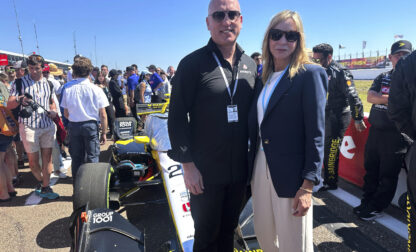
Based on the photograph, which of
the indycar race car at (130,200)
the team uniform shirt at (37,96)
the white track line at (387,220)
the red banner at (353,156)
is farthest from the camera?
the red banner at (353,156)

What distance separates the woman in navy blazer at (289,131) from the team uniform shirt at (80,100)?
2755 millimetres

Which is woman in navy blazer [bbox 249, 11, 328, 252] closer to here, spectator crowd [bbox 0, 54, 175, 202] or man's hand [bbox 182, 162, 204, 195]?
man's hand [bbox 182, 162, 204, 195]

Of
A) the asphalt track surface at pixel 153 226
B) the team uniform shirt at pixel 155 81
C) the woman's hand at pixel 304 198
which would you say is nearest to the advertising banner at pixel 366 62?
the team uniform shirt at pixel 155 81

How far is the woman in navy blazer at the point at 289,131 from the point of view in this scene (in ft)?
4.55

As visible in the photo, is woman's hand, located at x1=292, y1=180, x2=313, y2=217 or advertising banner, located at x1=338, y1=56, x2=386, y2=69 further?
advertising banner, located at x1=338, y1=56, x2=386, y2=69

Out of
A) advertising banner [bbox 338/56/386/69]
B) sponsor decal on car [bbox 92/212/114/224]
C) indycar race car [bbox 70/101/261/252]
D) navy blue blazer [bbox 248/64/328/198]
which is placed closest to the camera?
navy blue blazer [bbox 248/64/328/198]

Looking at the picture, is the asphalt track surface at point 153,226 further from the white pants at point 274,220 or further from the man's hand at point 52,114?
the man's hand at point 52,114

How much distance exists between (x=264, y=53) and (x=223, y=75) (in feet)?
1.06

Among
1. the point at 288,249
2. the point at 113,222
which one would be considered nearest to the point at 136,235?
the point at 113,222

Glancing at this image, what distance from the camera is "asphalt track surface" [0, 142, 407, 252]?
8.77 ft

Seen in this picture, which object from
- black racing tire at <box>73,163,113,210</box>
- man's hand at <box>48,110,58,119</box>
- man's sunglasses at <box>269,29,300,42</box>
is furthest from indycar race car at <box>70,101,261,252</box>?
man's sunglasses at <box>269,29,300,42</box>

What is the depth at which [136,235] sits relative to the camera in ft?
6.35

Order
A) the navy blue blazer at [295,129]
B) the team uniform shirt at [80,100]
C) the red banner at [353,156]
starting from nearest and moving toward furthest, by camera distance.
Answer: the navy blue blazer at [295,129] → the team uniform shirt at [80,100] → the red banner at [353,156]

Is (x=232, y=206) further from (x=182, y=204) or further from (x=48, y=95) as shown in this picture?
(x=48, y=95)
